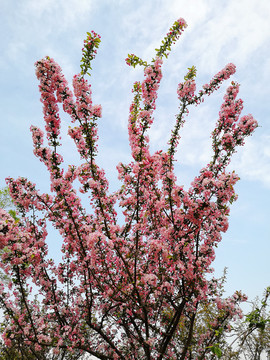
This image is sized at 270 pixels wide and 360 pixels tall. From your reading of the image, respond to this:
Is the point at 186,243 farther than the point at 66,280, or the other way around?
the point at 66,280

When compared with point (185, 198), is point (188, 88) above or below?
above

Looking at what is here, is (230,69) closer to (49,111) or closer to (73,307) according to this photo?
(49,111)

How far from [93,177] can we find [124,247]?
6.23 ft

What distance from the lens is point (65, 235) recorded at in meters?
7.07

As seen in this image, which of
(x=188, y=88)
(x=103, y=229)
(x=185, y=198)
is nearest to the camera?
(x=185, y=198)

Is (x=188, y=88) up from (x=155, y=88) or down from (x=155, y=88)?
up

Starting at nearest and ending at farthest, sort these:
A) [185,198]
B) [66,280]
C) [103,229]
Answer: [185,198]
[103,229]
[66,280]

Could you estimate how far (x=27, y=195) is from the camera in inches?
270

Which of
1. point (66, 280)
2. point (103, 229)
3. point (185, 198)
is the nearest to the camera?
point (185, 198)

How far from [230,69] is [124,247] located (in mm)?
5553

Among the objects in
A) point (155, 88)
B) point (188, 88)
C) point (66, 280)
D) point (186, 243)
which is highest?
point (188, 88)

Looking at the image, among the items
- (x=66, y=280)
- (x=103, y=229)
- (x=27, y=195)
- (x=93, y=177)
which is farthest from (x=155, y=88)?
(x=66, y=280)

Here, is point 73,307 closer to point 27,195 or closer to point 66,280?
point 66,280

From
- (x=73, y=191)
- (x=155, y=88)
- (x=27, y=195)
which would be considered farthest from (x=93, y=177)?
(x=155, y=88)
